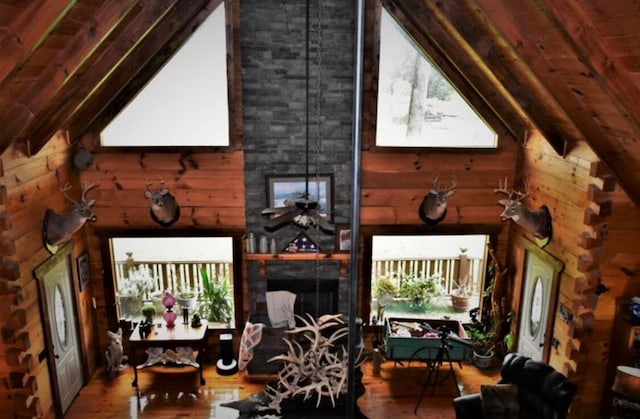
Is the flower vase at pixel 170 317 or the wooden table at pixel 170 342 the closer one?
the wooden table at pixel 170 342

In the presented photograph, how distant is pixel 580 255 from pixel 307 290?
3.65 metres

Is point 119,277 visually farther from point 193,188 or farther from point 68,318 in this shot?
point 193,188

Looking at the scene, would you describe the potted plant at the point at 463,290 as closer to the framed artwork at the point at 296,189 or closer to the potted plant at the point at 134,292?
the framed artwork at the point at 296,189

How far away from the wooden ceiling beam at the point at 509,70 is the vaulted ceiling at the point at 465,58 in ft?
0.05

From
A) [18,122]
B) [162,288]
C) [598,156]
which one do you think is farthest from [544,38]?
[162,288]

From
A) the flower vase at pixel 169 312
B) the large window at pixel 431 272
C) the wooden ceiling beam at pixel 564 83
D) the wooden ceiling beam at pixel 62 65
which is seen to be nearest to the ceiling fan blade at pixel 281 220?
the wooden ceiling beam at pixel 62 65

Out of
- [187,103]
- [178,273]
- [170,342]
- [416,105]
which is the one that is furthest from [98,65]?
[416,105]

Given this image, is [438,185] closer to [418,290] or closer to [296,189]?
[418,290]

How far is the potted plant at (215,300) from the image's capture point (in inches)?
309

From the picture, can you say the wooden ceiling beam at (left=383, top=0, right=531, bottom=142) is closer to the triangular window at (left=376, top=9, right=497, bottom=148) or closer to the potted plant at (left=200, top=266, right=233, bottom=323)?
the triangular window at (left=376, top=9, right=497, bottom=148)

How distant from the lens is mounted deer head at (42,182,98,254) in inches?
245

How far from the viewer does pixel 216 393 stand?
7152 millimetres

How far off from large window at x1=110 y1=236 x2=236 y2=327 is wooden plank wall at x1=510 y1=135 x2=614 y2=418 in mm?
4420

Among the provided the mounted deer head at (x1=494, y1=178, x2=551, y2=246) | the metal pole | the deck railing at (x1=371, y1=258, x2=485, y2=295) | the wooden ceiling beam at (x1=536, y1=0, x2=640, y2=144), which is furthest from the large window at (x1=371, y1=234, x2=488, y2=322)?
the metal pole
